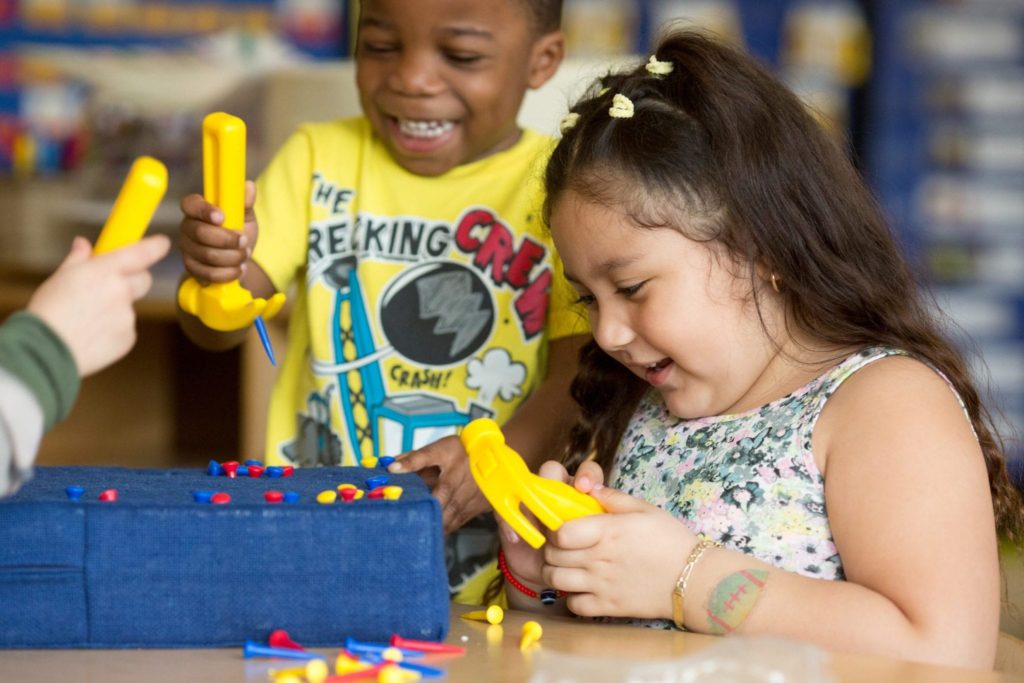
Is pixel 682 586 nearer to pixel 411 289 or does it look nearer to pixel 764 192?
pixel 764 192

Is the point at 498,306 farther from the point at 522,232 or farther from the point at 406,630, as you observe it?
the point at 406,630

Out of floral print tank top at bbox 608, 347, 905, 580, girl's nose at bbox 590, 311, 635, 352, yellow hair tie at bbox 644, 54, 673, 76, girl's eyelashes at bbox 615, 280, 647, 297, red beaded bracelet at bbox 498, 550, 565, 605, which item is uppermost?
yellow hair tie at bbox 644, 54, 673, 76

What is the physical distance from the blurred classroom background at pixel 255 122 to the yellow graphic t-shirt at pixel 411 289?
3.40ft

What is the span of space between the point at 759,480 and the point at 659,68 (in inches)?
14.2

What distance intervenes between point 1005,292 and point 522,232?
2.87 m

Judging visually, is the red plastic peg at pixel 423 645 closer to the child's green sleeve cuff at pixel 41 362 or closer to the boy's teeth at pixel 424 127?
the child's green sleeve cuff at pixel 41 362

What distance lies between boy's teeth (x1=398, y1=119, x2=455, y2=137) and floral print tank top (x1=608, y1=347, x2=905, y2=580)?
44cm

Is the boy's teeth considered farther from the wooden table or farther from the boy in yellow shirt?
the wooden table

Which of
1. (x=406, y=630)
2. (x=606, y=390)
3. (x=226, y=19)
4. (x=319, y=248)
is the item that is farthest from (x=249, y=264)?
(x=226, y=19)

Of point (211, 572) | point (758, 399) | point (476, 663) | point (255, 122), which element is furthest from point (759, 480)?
point (255, 122)

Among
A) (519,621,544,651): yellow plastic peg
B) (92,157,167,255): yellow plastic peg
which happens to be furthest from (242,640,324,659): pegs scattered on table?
(92,157,167,255): yellow plastic peg

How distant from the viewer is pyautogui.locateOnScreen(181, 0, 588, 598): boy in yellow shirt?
4.43 feet

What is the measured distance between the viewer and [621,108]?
107cm

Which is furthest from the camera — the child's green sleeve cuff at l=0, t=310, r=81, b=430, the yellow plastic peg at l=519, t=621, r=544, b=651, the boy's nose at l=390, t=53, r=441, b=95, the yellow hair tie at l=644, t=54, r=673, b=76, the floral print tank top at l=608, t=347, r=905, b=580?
the boy's nose at l=390, t=53, r=441, b=95
